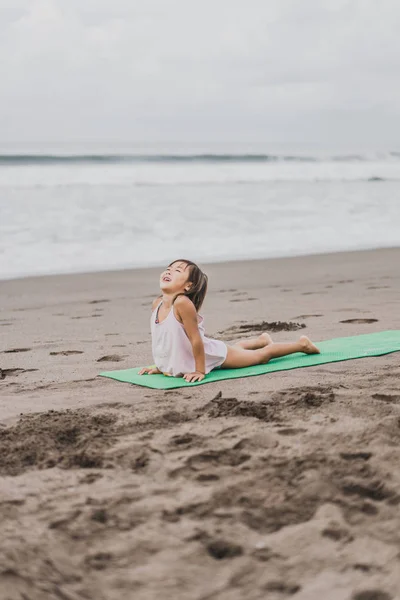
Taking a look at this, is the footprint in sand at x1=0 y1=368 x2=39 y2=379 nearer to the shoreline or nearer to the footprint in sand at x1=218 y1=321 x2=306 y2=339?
the footprint in sand at x1=218 y1=321 x2=306 y2=339

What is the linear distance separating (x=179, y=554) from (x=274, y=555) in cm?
26

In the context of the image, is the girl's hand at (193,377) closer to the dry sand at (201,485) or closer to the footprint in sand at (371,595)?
the dry sand at (201,485)

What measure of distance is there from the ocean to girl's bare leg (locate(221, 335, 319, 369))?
5.88 metres

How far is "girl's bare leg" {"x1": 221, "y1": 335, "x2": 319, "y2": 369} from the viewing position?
Answer: 172 inches

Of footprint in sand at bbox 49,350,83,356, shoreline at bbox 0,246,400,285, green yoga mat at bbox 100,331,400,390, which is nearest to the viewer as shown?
green yoga mat at bbox 100,331,400,390

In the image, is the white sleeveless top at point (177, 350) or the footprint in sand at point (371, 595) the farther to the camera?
the white sleeveless top at point (177, 350)

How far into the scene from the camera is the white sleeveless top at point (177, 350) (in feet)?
13.9

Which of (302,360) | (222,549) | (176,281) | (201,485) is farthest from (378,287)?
(222,549)

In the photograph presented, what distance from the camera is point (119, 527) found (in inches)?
87.6

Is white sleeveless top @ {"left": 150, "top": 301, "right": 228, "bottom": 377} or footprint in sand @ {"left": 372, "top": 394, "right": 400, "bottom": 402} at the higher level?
white sleeveless top @ {"left": 150, "top": 301, "right": 228, "bottom": 377}

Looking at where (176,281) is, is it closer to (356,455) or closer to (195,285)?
(195,285)

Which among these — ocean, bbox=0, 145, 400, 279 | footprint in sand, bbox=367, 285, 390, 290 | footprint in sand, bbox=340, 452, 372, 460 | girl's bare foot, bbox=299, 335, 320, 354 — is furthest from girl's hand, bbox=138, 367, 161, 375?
ocean, bbox=0, 145, 400, 279

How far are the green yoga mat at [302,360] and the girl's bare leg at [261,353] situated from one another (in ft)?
0.12

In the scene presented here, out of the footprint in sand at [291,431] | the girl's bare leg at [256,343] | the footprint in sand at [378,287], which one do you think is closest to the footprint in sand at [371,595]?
the footprint in sand at [291,431]
